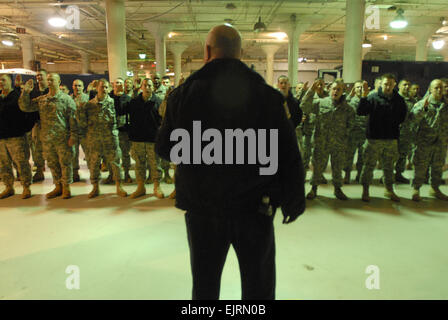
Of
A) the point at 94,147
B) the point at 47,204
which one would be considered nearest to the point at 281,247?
the point at 94,147

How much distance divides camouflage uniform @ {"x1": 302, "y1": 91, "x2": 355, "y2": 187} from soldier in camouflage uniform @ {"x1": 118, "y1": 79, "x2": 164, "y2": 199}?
6.90ft

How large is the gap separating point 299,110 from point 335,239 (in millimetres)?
1633

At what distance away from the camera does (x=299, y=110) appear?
3.80 metres

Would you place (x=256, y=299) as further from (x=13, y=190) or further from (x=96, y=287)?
(x=13, y=190)

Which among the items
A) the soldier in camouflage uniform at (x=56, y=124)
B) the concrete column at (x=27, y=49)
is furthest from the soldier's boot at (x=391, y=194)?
the concrete column at (x=27, y=49)

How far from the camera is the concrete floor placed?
219 cm

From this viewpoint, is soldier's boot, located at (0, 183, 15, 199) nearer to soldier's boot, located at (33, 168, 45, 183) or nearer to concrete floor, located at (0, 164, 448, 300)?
concrete floor, located at (0, 164, 448, 300)

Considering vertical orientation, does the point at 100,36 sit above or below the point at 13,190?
above

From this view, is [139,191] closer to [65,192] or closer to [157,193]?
[157,193]

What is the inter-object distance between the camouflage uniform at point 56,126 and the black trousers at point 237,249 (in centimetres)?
351

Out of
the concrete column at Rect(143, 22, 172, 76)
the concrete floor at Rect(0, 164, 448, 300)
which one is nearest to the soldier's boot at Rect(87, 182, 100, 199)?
the concrete floor at Rect(0, 164, 448, 300)
